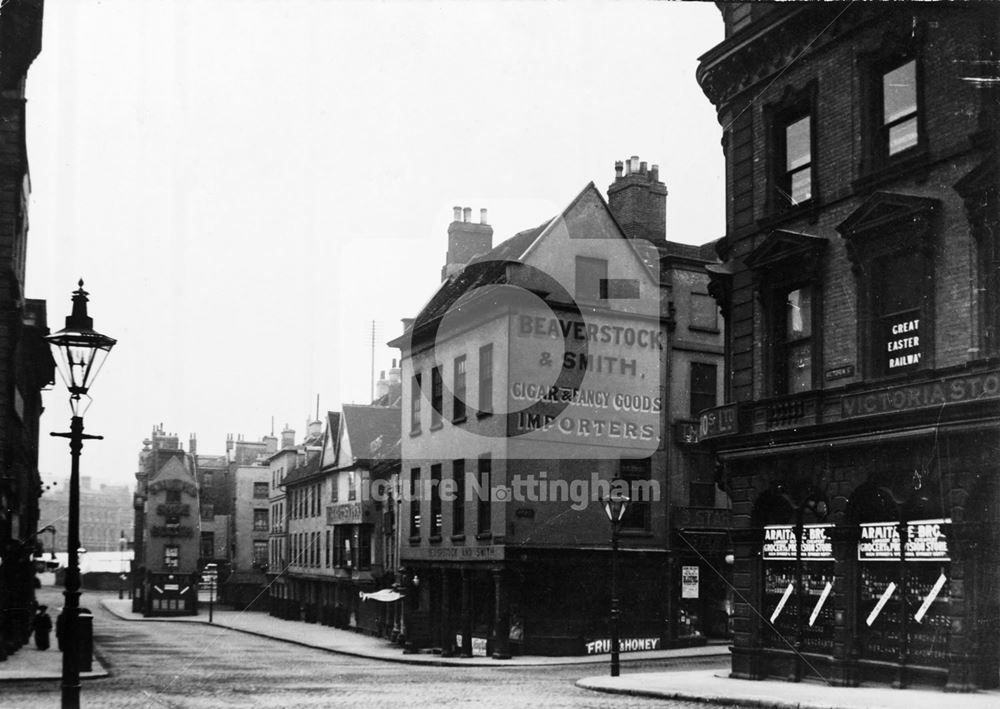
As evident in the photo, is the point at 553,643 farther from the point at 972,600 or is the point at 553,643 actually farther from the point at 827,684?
the point at 972,600

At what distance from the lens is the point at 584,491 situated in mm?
34562

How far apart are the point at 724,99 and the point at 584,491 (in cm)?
1408

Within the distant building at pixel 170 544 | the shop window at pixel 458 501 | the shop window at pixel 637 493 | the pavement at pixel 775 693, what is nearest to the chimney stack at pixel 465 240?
the shop window at pixel 458 501

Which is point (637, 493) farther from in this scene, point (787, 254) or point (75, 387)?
point (75, 387)

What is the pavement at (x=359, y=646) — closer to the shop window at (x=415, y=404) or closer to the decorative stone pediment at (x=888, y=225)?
the shop window at (x=415, y=404)

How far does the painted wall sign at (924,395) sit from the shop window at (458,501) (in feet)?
59.7

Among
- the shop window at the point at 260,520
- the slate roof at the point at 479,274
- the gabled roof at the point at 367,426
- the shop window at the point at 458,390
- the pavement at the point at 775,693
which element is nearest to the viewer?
the pavement at the point at 775,693

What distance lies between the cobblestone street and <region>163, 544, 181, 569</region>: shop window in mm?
36655

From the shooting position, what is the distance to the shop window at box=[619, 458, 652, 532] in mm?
35625

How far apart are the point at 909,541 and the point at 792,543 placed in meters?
3.37

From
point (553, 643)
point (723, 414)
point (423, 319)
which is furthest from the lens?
point (423, 319)

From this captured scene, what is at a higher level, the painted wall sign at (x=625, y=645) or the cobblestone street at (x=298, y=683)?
the cobblestone street at (x=298, y=683)

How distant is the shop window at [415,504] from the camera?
40.4 meters

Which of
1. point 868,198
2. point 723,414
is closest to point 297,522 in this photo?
point 723,414
